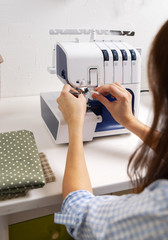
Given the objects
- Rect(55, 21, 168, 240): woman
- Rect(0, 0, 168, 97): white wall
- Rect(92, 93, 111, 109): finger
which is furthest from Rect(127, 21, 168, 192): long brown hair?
Rect(0, 0, 168, 97): white wall

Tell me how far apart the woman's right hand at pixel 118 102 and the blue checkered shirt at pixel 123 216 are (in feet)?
1.40

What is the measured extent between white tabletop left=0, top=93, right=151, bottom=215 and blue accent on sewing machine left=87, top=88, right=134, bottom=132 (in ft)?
0.18

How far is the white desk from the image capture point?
718mm

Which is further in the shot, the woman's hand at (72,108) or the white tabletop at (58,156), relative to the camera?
the woman's hand at (72,108)

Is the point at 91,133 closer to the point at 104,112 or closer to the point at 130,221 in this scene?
the point at 104,112

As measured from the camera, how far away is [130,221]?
0.48 metres

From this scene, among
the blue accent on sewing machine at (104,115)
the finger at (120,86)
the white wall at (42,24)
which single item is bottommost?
the blue accent on sewing machine at (104,115)

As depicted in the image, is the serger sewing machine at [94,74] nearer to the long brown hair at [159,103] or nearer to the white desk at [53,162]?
the white desk at [53,162]

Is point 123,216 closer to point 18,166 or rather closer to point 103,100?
point 18,166

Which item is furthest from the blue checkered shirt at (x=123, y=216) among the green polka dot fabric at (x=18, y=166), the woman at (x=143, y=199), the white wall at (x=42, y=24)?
the white wall at (x=42, y=24)

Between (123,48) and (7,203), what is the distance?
719mm

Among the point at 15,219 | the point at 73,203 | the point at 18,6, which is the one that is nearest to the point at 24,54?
the point at 18,6

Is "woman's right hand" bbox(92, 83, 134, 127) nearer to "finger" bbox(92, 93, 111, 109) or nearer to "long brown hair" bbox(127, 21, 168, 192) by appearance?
"finger" bbox(92, 93, 111, 109)

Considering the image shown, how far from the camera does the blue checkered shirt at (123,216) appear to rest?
1.48ft
